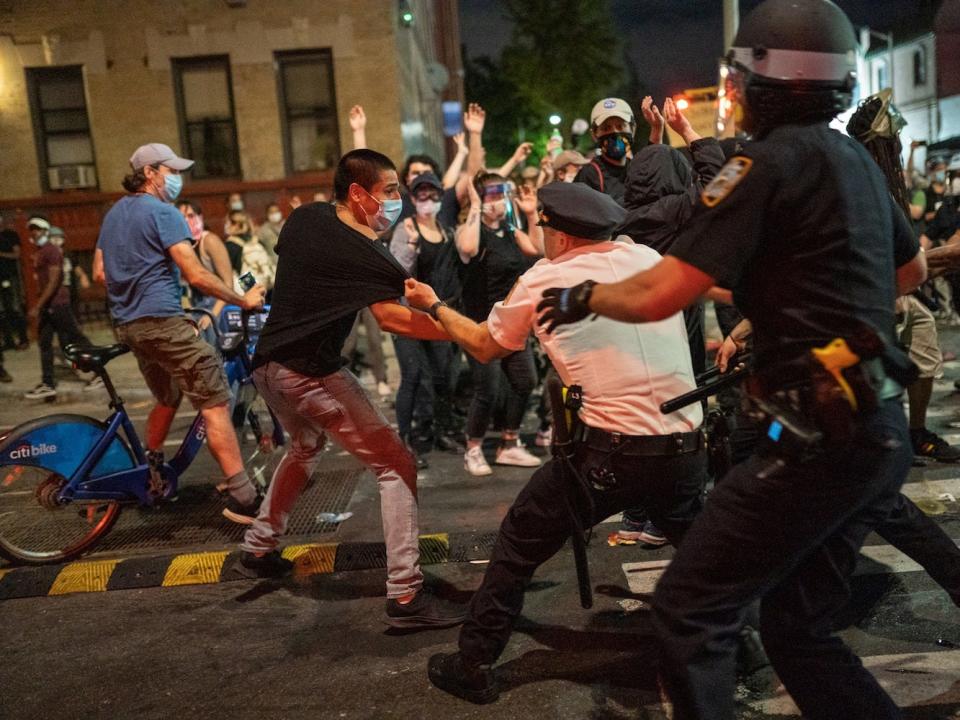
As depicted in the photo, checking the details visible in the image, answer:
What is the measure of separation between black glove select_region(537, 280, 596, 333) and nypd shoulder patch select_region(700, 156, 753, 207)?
40 cm

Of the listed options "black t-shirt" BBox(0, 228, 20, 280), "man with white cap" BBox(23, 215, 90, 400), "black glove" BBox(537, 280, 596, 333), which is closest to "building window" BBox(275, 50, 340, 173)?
"black t-shirt" BBox(0, 228, 20, 280)

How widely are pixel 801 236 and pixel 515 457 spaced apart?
4654mm

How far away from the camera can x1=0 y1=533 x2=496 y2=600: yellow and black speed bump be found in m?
4.56

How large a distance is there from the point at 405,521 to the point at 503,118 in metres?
56.4

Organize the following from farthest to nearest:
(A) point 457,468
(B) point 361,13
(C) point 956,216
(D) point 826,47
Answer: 1. (B) point 361,13
2. (C) point 956,216
3. (A) point 457,468
4. (D) point 826,47

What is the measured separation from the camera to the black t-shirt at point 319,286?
3820 mm

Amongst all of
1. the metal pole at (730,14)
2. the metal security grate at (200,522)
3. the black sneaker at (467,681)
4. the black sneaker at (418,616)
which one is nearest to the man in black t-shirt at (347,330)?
the black sneaker at (418,616)

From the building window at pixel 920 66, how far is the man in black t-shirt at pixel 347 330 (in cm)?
6102

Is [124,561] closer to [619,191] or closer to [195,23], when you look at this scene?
[619,191]

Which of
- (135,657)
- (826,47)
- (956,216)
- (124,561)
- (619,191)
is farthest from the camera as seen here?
(956,216)

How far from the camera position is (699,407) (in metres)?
3.14

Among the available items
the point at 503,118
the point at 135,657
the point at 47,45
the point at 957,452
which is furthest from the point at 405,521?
the point at 503,118

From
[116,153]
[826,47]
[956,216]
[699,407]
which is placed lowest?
[699,407]

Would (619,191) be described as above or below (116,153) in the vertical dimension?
below
